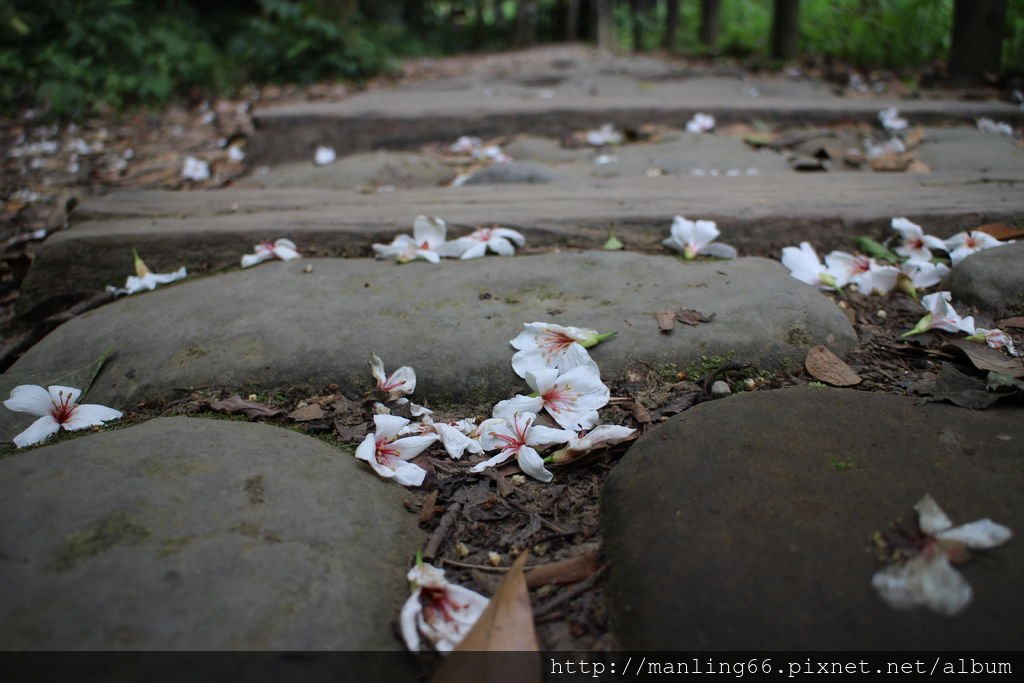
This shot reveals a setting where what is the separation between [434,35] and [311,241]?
46.7ft

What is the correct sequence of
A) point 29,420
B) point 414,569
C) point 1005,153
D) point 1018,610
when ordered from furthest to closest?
point 1005,153
point 29,420
point 414,569
point 1018,610

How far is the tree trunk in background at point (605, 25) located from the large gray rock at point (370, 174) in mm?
10751

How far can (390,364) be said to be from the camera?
1488mm

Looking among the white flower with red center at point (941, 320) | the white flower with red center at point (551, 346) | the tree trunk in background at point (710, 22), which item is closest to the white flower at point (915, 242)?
the white flower with red center at point (941, 320)

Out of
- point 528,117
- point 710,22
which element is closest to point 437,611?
point 528,117

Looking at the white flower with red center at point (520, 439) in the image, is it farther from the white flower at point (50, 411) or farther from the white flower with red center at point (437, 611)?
the white flower at point (50, 411)

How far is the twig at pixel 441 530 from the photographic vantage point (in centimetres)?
108

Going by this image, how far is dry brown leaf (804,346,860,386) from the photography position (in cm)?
144

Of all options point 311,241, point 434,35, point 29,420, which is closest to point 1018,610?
point 29,420

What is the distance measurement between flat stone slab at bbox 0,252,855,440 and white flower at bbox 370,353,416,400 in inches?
1.0

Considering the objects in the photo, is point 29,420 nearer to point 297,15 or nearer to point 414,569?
point 414,569

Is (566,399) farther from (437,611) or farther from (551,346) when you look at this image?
(437,611)

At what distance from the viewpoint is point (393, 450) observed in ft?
4.21

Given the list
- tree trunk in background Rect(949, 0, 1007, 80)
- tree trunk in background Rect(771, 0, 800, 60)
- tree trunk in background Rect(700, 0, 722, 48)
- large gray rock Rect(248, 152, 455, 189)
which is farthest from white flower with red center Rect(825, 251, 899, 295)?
tree trunk in background Rect(700, 0, 722, 48)
